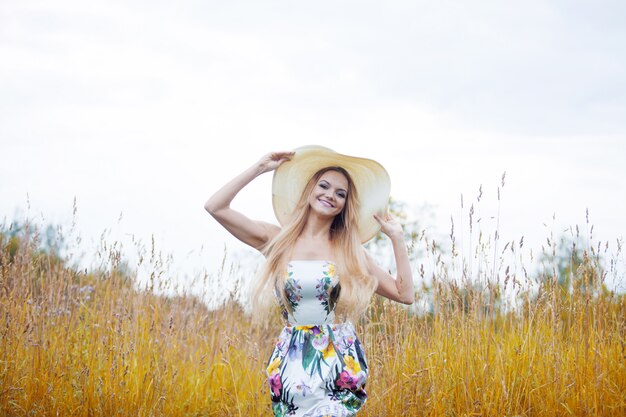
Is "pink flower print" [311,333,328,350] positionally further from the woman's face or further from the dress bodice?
the woman's face

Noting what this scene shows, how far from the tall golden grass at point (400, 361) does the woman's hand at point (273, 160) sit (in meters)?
1.46

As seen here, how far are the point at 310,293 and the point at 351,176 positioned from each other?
0.78m

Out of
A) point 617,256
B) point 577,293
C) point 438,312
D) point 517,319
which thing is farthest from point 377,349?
point 617,256

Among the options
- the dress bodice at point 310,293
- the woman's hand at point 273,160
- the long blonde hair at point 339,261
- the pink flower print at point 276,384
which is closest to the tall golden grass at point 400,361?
the long blonde hair at point 339,261

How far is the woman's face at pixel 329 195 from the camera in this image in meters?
3.30

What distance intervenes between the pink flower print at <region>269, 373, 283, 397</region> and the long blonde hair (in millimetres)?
351

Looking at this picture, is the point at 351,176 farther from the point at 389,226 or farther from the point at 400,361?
the point at 400,361

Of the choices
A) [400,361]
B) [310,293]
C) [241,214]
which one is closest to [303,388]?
[310,293]

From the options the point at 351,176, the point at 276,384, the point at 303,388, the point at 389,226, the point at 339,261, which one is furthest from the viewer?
the point at 351,176

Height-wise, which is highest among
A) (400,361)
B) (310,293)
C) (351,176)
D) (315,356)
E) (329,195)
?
(351,176)

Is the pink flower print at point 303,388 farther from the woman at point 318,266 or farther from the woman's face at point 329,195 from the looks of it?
the woman's face at point 329,195

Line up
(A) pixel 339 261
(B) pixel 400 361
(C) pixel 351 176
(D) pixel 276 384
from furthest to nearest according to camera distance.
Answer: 1. (B) pixel 400 361
2. (C) pixel 351 176
3. (A) pixel 339 261
4. (D) pixel 276 384

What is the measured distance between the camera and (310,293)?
309cm

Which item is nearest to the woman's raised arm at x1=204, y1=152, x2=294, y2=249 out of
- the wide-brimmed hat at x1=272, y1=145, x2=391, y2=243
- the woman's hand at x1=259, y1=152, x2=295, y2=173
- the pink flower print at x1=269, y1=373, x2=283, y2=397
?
the woman's hand at x1=259, y1=152, x2=295, y2=173
